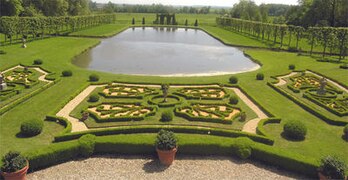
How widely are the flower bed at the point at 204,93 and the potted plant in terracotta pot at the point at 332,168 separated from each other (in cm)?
1067

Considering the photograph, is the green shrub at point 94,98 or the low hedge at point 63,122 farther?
the green shrub at point 94,98

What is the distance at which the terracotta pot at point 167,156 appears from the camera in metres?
13.0

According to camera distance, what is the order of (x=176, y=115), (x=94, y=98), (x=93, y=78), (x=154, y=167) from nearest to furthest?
1. (x=154, y=167)
2. (x=176, y=115)
3. (x=94, y=98)
4. (x=93, y=78)

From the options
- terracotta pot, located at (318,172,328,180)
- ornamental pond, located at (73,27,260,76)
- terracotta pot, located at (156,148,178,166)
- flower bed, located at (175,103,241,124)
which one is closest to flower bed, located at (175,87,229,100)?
flower bed, located at (175,103,241,124)

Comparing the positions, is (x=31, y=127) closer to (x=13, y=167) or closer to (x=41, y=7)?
(x=13, y=167)

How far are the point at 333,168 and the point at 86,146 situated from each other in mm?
10676

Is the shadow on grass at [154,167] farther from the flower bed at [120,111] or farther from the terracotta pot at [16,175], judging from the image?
the terracotta pot at [16,175]

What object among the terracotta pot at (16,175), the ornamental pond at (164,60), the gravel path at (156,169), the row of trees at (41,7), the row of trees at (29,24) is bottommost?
the gravel path at (156,169)

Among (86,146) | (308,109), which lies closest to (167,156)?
(86,146)

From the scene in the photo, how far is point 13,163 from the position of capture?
11.1m

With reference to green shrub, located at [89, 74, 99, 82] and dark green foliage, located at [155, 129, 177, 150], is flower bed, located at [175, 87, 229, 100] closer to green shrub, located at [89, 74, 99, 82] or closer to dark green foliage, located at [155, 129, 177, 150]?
green shrub, located at [89, 74, 99, 82]

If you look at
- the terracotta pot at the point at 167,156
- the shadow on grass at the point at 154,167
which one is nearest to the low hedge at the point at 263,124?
the terracotta pot at the point at 167,156

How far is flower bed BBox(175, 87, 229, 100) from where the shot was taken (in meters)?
21.9

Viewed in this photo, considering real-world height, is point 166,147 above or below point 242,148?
above
